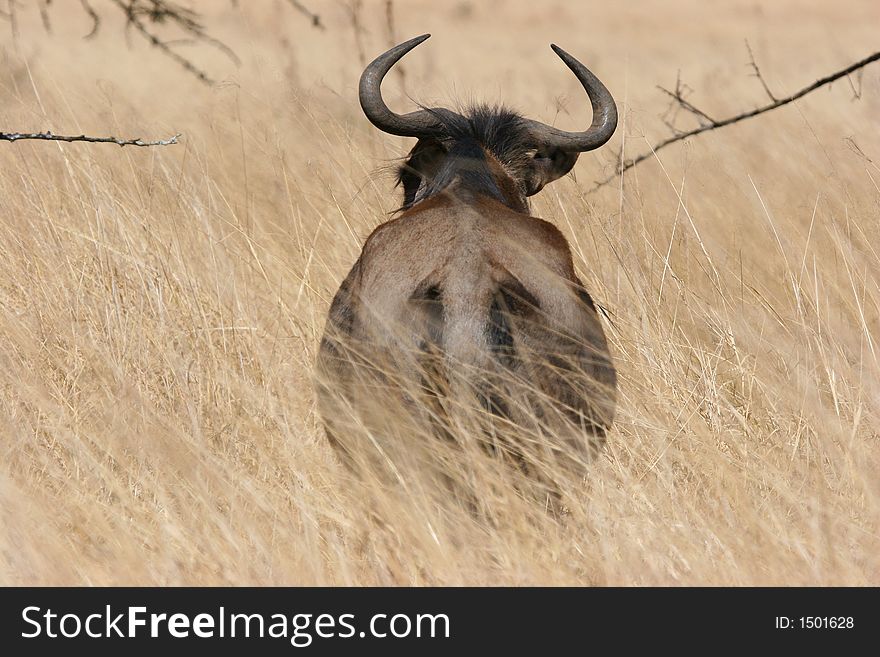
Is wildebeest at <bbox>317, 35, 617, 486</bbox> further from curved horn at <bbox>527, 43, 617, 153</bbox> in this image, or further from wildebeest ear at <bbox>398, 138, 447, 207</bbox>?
curved horn at <bbox>527, 43, 617, 153</bbox>

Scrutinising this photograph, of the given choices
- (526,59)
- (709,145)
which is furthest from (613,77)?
(709,145)

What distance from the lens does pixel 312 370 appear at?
177 inches

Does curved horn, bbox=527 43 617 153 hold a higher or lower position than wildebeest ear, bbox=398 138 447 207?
higher

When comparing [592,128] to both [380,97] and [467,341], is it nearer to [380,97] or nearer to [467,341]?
[380,97]

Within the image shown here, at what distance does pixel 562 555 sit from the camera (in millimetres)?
3199

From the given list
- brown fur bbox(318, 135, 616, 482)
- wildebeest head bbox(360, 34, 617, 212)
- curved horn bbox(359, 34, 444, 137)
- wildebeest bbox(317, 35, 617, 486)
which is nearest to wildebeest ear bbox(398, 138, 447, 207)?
wildebeest head bbox(360, 34, 617, 212)

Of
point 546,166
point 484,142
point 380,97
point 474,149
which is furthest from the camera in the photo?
point 546,166

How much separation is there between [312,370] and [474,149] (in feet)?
3.49

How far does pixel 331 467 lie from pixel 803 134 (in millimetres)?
5138

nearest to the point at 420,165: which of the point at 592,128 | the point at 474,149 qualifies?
the point at 474,149

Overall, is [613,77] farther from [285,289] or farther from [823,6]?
[823,6]

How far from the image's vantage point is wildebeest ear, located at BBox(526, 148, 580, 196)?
15.4 ft

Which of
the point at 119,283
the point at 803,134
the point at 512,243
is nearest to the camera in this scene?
the point at 512,243

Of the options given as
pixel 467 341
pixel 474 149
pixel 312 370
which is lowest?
pixel 467 341
